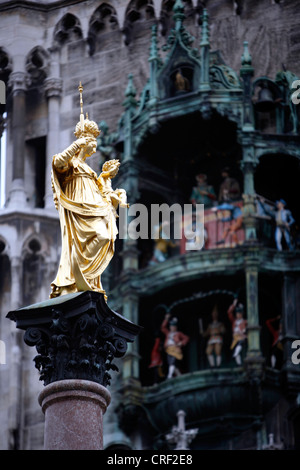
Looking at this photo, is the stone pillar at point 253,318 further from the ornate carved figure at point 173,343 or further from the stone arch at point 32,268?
the stone arch at point 32,268

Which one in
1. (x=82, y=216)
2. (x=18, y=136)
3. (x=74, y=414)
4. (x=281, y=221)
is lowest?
(x=74, y=414)

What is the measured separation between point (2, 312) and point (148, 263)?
3040 mm

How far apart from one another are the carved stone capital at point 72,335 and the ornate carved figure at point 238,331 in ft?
41.0

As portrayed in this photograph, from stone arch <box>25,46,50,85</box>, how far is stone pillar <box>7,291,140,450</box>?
1730 centimetres

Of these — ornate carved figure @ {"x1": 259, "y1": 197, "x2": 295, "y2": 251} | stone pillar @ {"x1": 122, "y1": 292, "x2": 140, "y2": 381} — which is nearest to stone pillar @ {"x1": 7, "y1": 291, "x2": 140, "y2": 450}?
stone pillar @ {"x1": 122, "y1": 292, "x2": 140, "y2": 381}

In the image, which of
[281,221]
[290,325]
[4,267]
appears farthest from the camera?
[4,267]

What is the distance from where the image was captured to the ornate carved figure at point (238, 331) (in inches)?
1368

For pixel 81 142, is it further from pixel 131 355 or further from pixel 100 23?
pixel 100 23

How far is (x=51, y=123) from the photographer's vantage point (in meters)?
38.6

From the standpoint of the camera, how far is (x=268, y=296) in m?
35.4

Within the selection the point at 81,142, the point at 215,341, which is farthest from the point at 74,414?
the point at 215,341

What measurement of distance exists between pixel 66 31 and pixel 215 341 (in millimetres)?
8287

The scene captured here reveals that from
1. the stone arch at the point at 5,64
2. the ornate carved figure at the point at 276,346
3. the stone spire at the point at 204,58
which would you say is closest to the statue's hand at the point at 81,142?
the ornate carved figure at the point at 276,346

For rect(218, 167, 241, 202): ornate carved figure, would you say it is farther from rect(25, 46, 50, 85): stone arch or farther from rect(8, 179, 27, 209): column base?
rect(25, 46, 50, 85): stone arch
